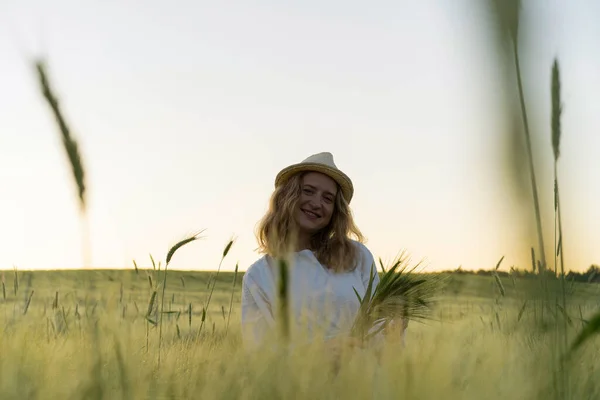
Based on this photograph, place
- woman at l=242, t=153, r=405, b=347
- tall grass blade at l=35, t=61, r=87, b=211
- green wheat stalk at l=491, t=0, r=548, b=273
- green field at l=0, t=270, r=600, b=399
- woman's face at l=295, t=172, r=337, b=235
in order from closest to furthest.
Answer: green wheat stalk at l=491, t=0, r=548, b=273
green field at l=0, t=270, r=600, b=399
tall grass blade at l=35, t=61, r=87, b=211
woman at l=242, t=153, r=405, b=347
woman's face at l=295, t=172, r=337, b=235

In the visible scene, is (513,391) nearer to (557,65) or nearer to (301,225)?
(557,65)

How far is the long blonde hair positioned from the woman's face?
0.04 metres

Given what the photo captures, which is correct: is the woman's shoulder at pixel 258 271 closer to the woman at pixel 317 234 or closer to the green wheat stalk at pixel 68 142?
the woman at pixel 317 234

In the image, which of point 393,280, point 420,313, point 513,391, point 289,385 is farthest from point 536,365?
point 420,313

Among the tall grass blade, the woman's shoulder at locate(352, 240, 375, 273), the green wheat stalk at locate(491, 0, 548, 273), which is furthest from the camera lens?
the woman's shoulder at locate(352, 240, 375, 273)

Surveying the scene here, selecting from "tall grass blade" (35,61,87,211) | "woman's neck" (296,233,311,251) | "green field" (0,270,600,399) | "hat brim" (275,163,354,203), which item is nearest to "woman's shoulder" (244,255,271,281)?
"woman's neck" (296,233,311,251)

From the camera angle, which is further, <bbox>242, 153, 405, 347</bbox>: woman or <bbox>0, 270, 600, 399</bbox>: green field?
<bbox>242, 153, 405, 347</bbox>: woman

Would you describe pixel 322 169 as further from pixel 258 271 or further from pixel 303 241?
pixel 258 271

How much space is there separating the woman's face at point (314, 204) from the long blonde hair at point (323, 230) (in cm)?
4

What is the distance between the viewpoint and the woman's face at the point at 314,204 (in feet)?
10.3

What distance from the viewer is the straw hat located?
3174 millimetres

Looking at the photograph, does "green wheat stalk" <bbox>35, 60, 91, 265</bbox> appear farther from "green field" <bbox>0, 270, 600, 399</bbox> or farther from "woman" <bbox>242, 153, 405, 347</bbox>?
"woman" <bbox>242, 153, 405, 347</bbox>

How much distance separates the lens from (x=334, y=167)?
317 cm

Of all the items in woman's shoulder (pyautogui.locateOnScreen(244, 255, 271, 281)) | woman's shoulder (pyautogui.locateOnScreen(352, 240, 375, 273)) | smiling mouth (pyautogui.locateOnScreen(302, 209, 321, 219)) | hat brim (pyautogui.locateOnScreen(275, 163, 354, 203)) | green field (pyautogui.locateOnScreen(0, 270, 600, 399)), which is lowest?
green field (pyautogui.locateOnScreen(0, 270, 600, 399))
